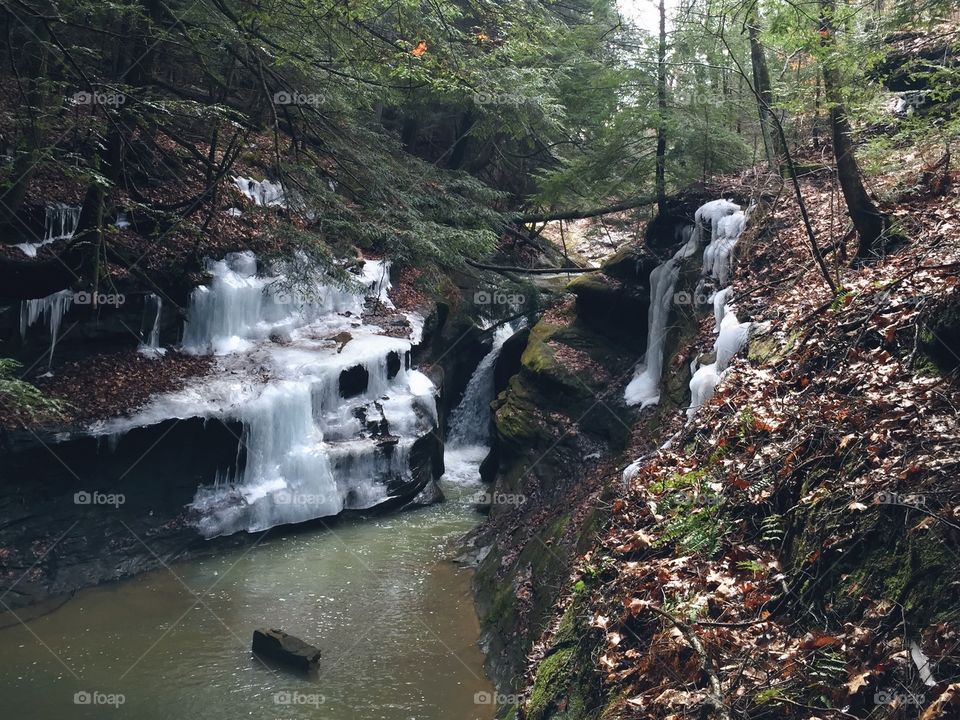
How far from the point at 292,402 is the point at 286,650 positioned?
19.5ft

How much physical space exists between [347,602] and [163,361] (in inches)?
233

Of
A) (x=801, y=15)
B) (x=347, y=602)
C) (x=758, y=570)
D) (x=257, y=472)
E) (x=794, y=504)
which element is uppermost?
(x=801, y=15)

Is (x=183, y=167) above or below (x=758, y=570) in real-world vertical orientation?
above

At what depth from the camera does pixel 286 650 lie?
8.62 metres

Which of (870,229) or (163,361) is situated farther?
(163,361)

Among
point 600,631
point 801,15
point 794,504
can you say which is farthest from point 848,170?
point 600,631

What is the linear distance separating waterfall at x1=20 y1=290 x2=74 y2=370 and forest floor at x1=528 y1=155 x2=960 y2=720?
379 inches

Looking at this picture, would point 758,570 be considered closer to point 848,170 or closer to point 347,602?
point 848,170

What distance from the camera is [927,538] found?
3.76 m

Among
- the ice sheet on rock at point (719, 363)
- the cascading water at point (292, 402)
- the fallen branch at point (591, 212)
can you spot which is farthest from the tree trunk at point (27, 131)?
the fallen branch at point (591, 212)

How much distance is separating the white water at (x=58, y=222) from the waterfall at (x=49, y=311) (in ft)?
3.44

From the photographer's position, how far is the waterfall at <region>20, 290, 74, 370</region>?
38.6 feet

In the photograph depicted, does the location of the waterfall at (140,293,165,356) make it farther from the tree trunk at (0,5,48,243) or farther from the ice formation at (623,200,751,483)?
the ice formation at (623,200,751,483)

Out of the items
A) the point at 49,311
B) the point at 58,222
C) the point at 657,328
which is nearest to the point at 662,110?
the point at 657,328
